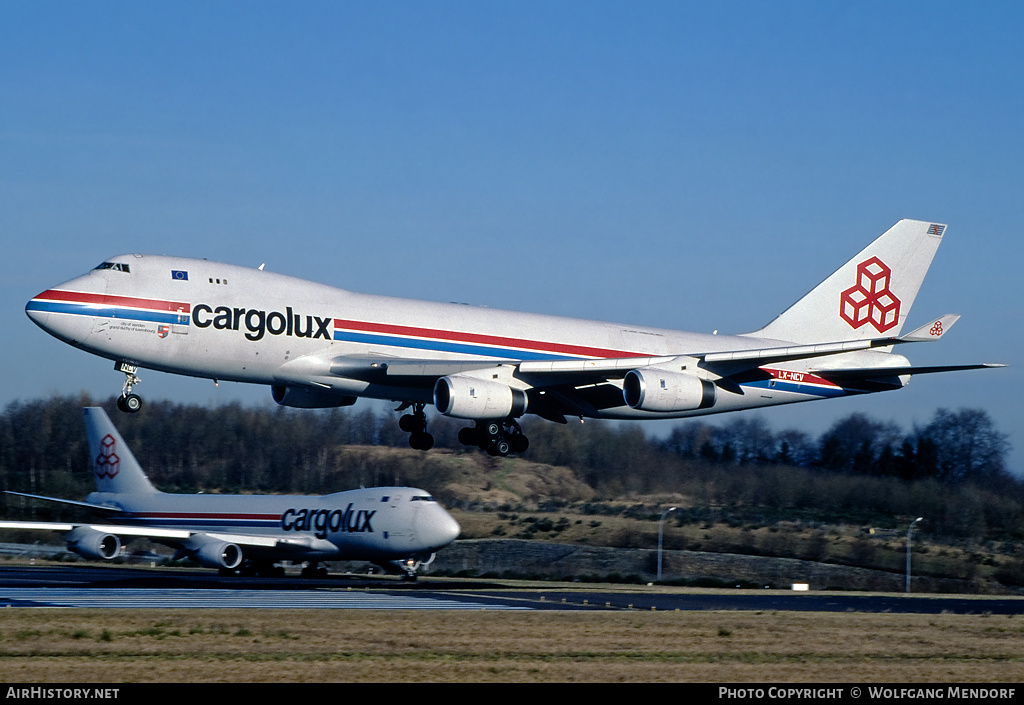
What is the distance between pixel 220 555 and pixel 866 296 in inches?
1171

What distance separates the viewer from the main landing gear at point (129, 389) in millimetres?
32719

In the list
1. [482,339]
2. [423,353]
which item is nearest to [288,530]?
[482,339]

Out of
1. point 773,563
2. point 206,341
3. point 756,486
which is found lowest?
point 773,563

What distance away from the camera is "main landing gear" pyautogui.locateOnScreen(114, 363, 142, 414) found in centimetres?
3272

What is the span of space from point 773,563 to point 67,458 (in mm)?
44745

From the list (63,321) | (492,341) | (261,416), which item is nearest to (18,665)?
(63,321)

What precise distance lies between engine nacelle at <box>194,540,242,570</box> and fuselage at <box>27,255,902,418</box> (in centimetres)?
2099

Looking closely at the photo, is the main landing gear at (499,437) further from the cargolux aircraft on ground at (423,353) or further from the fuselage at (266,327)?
the fuselage at (266,327)

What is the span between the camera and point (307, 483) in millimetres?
71250

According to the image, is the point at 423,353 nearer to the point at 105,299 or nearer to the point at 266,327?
the point at 266,327

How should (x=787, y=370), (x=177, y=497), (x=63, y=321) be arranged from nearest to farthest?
(x=63, y=321) < (x=787, y=370) < (x=177, y=497)

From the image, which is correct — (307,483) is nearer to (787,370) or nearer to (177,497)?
(177,497)

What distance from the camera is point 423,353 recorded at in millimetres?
35625

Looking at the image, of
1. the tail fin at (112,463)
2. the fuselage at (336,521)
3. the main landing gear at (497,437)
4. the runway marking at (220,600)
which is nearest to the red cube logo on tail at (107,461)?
the tail fin at (112,463)
